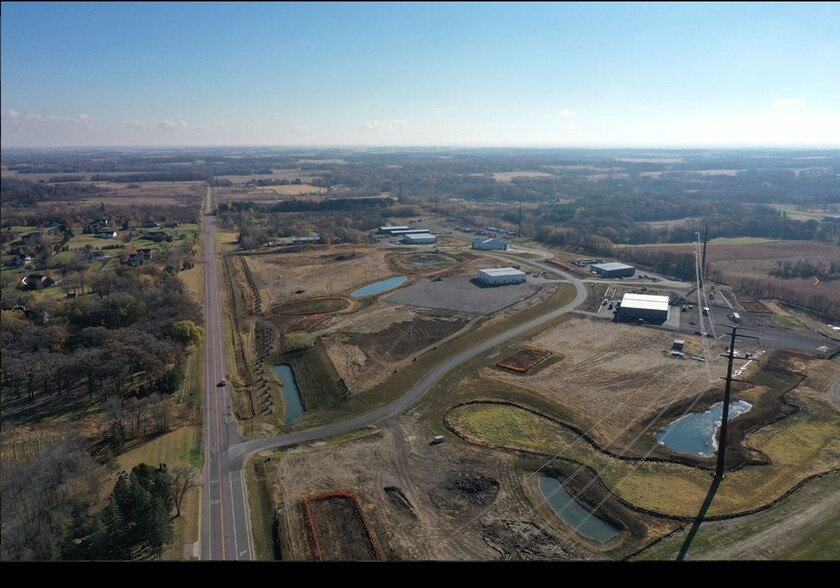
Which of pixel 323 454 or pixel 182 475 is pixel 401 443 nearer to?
pixel 323 454

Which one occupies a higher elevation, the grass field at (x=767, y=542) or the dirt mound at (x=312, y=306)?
the dirt mound at (x=312, y=306)

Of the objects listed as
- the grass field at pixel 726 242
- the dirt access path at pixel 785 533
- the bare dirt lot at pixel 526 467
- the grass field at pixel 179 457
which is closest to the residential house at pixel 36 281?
the grass field at pixel 179 457

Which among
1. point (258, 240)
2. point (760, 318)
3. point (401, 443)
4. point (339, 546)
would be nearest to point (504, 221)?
point (258, 240)

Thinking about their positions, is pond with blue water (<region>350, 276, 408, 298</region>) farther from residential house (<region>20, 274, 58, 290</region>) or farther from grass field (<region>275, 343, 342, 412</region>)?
residential house (<region>20, 274, 58, 290</region>)

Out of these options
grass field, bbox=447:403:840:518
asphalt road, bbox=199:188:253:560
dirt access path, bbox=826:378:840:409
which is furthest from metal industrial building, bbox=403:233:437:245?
dirt access path, bbox=826:378:840:409

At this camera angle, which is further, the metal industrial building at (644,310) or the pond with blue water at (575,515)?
the metal industrial building at (644,310)

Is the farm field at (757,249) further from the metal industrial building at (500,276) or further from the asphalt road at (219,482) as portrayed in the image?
the asphalt road at (219,482)

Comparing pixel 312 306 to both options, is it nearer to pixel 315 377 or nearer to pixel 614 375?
pixel 315 377
